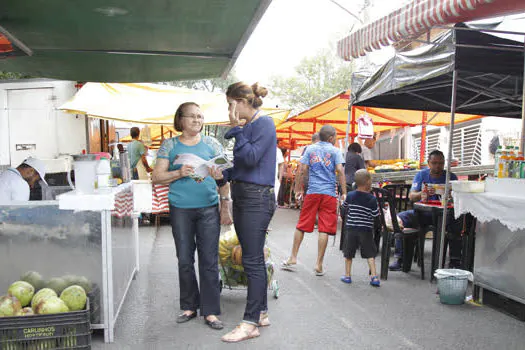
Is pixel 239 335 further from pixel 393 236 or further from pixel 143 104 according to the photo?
pixel 143 104

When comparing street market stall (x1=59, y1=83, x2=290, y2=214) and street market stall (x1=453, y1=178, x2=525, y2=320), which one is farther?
street market stall (x1=59, y1=83, x2=290, y2=214)

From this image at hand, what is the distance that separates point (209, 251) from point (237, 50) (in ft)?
8.43

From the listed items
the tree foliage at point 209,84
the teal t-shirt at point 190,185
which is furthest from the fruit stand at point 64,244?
the tree foliage at point 209,84

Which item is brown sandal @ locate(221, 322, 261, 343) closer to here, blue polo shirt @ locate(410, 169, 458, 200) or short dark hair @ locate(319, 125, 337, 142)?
short dark hair @ locate(319, 125, 337, 142)

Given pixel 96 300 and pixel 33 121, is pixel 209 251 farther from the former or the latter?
pixel 33 121

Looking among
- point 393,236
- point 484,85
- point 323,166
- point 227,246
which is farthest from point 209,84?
point 227,246

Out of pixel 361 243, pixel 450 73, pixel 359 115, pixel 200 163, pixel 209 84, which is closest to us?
pixel 200 163

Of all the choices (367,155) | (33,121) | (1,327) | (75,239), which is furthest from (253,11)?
(367,155)

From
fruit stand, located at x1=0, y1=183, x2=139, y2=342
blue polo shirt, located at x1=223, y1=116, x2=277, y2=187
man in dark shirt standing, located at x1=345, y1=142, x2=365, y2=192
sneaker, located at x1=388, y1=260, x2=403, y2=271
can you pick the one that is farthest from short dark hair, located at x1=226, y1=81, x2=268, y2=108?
man in dark shirt standing, located at x1=345, y1=142, x2=365, y2=192

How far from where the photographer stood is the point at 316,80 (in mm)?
48344

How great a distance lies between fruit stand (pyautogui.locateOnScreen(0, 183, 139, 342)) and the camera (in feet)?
13.3

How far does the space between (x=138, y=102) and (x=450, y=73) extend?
233 inches

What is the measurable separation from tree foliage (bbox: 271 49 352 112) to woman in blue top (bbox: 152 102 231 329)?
141 feet

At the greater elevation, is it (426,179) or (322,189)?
(426,179)
